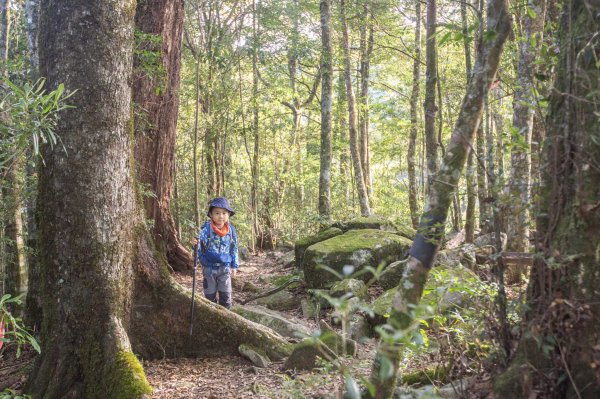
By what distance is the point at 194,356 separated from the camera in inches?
213

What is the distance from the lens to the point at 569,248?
238 cm

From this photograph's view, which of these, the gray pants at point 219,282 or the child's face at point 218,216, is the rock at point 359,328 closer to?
the gray pants at point 219,282

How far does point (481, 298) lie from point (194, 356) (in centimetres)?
328

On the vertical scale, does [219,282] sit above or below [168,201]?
below

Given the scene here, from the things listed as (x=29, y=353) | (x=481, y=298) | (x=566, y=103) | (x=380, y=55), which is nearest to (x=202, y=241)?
(x=29, y=353)

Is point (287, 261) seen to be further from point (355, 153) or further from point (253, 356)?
point (253, 356)

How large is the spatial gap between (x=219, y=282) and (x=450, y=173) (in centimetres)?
496

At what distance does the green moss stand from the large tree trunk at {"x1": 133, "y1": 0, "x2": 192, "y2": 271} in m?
4.34

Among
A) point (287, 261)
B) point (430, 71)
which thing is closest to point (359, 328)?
point (430, 71)

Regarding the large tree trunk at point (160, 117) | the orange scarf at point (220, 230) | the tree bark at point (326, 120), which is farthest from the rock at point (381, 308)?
the tree bark at point (326, 120)

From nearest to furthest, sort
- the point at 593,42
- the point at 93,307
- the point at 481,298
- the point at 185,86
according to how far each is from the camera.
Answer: the point at 593,42, the point at 481,298, the point at 93,307, the point at 185,86

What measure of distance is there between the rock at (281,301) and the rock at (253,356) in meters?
2.89

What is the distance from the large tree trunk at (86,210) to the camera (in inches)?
165

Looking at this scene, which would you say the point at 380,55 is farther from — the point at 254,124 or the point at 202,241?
the point at 202,241
